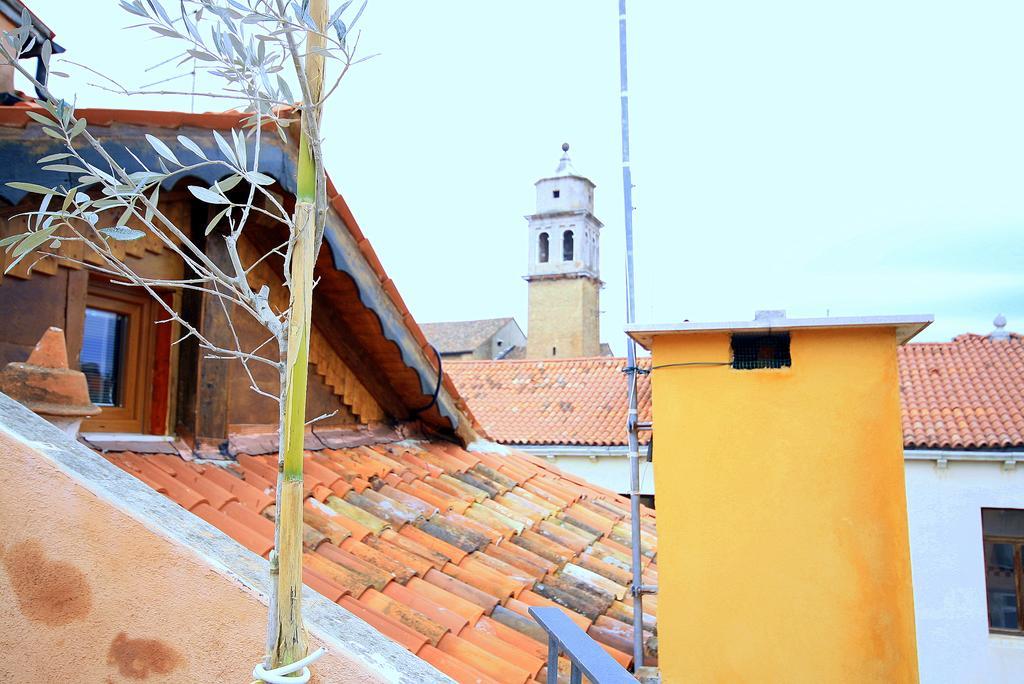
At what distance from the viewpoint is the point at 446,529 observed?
13.1ft

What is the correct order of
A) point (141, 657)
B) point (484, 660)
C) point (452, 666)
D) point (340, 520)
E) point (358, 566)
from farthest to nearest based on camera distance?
1. point (340, 520)
2. point (358, 566)
3. point (484, 660)
4. point (452, 666)
5. point (141, 657)

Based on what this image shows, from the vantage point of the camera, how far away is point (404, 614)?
114 inches

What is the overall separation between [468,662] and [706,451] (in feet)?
7.43

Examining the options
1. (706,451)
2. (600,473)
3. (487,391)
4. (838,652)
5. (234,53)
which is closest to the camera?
(234,53)

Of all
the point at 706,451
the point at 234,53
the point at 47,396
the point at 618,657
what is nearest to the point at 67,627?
the point at 47,396

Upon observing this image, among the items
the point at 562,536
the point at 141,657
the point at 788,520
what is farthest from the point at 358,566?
the point at 788,520

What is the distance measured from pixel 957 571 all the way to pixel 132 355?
37.1 ft

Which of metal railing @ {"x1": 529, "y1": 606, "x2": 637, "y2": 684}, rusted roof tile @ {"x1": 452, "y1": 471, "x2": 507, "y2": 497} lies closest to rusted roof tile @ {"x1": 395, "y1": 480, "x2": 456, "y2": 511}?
rusted roof tile @ {"x1": 452, "y1": 471, "x2": 507, "y2": 497}

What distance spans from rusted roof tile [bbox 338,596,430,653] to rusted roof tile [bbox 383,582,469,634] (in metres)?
0.19

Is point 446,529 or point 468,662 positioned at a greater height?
point 446,529

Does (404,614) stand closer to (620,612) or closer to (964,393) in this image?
(620,612)

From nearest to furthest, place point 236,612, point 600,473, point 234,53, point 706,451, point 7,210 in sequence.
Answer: point 234,53, point 236,612, point 7,210, point 706,451, point 600,473

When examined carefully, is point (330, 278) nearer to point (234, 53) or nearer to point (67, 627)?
point (67, 627)

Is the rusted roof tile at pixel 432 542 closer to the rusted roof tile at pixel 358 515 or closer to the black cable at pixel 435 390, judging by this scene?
the rusted roof tile at pixel 358 515
